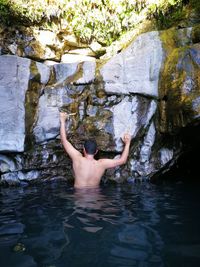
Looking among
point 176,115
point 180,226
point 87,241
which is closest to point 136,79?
point 176,115

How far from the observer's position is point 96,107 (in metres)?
7.28

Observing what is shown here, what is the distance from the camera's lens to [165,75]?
697 cm

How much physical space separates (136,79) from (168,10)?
2814mm

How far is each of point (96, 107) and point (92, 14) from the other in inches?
129

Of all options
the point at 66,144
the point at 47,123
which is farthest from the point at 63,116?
the point at 66,144

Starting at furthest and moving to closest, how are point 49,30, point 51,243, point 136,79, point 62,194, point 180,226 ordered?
point 49,30
point 136,79
point 62,194
point 180,226
point 51,243

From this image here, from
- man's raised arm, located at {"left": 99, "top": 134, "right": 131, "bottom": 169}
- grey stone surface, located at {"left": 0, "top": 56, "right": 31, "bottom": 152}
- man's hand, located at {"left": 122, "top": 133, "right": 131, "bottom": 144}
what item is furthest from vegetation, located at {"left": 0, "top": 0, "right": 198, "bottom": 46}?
man's raised arm, located at {"left": 99, "top": 134, "right": 131, "bottom": 169}

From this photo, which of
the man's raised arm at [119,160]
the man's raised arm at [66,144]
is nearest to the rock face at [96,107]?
the man's raised arm at [119,160]

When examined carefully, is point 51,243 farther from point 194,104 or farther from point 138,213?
point 194,104

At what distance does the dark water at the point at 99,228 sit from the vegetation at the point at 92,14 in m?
4.86

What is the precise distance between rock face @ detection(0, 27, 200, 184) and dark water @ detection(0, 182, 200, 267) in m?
0.91

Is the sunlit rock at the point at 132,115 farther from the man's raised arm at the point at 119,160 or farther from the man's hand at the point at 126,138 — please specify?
the man's raised arm at the point at 119,160

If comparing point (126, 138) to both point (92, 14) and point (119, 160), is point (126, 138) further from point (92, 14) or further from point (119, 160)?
point (92, 14)

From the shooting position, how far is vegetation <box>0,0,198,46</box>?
8.66 metres
